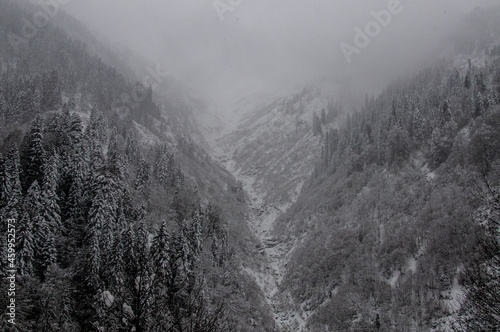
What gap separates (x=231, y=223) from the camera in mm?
113375

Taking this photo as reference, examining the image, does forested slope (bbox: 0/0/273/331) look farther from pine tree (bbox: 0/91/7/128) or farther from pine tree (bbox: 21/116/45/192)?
pine tree (bbox: 0/91/7/128)

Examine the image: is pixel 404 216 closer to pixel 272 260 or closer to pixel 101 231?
pixel 272 260

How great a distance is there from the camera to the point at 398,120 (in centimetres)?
11775

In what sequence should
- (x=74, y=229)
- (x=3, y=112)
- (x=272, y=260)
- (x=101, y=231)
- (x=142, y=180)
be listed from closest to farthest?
(x=101, y=231)
(x=74, y=229)
(x=142, y=180)
(x=3, y=112)
(x=272, y=260)

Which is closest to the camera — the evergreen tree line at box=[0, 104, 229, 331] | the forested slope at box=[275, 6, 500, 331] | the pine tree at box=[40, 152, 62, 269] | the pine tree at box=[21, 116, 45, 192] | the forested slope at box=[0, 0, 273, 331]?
the forested slope at box=[0, 0, 273, 331]

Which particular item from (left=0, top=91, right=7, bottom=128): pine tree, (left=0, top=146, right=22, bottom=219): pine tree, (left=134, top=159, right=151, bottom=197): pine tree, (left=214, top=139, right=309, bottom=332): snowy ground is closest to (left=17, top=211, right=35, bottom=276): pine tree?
(left=0, top=146, right=22, bottom=219): pine tree

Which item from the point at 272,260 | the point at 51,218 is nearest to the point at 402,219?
the point at 272,260

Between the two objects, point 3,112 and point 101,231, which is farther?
point 3,112

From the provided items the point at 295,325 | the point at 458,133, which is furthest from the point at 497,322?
the point at 458,133

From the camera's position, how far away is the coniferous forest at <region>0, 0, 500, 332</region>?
21983 mm

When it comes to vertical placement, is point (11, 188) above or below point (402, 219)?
above

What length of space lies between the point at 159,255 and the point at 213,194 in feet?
283

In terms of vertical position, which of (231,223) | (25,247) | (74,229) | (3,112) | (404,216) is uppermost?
(3,112)

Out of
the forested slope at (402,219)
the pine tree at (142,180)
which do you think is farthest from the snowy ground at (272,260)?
the pine tree at (142,180)
